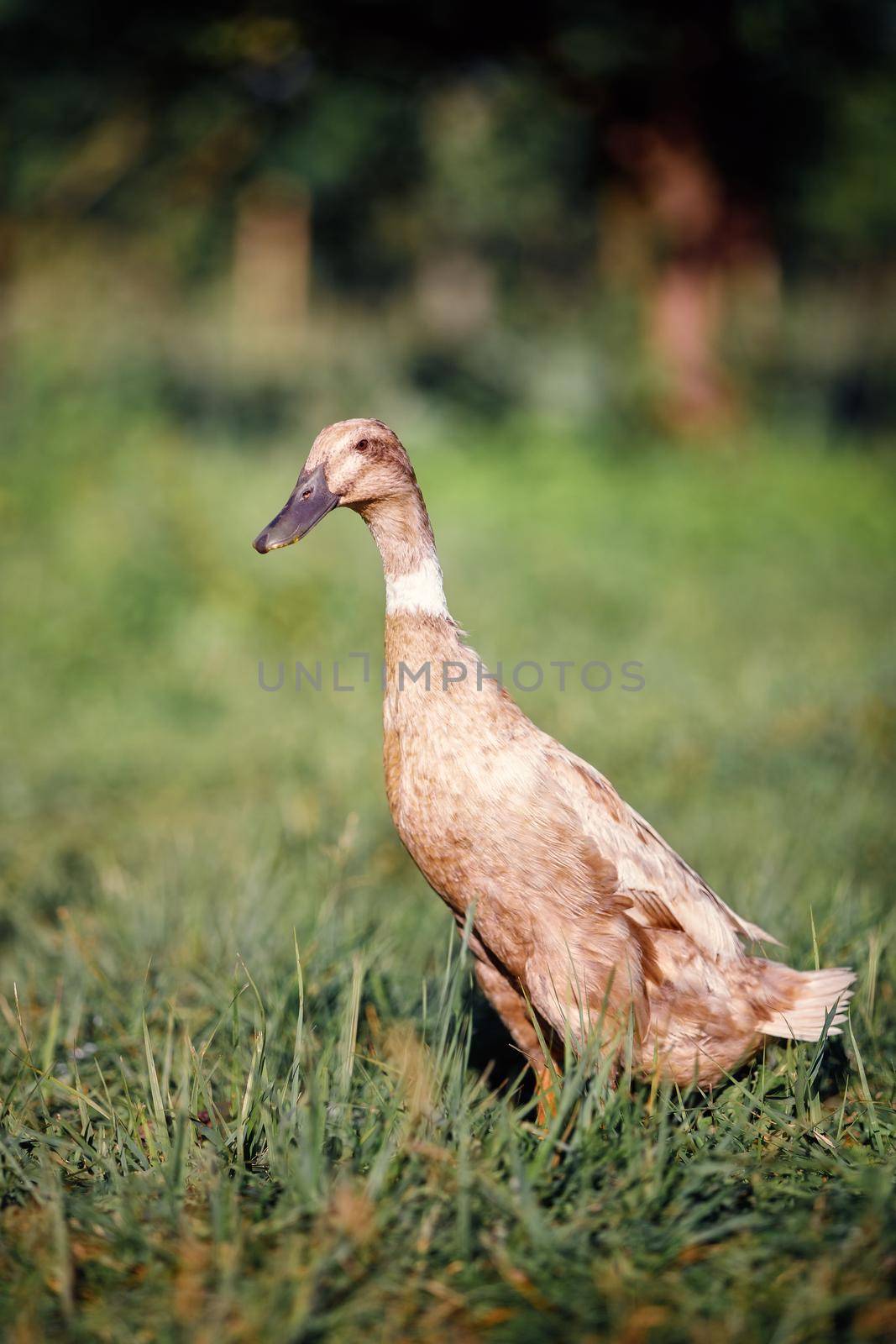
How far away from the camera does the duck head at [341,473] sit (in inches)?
102

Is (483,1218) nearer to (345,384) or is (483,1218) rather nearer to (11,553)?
(11,553)

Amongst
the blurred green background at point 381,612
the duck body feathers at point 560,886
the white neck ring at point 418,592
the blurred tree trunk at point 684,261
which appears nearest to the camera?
the blurred green background at point 381,612

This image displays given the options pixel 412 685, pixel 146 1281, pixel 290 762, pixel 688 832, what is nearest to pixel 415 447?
pixel 290 762

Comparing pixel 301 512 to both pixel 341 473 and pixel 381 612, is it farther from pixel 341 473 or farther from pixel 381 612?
pixel 381 612

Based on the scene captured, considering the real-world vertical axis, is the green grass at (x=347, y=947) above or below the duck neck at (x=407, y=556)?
below

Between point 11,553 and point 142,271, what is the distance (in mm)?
8280

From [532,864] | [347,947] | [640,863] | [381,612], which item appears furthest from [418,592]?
[381,612]

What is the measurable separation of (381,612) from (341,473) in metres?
4.39

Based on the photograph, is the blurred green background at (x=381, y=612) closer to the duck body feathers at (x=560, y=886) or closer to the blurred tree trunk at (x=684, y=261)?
the blurred tree trunk at (x=684, y=261)

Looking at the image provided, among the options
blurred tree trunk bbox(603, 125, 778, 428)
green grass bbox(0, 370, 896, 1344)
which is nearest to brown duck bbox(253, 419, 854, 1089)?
green grass bbox(0, 370, 896, 1344)

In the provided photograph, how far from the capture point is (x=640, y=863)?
8.57ft

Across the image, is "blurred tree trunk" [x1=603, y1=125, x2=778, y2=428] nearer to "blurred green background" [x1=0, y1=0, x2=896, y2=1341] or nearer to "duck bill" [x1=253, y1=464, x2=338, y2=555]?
"blurred green background" [x1=0, y1=0, x2=896, y2=1341]

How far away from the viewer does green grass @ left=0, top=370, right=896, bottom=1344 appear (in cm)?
199

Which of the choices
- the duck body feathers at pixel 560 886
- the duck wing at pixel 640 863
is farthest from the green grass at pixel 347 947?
the duck wing at pixel 640 863
